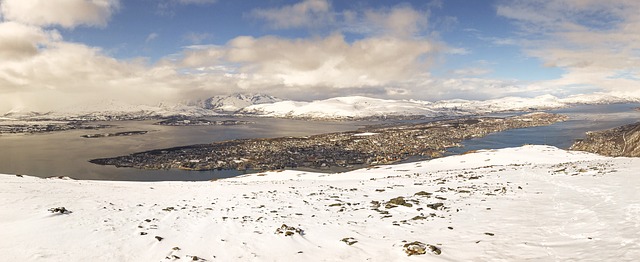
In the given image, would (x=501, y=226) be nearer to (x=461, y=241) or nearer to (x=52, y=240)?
(x=461, y=241)

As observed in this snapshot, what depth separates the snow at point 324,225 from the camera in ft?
38.9

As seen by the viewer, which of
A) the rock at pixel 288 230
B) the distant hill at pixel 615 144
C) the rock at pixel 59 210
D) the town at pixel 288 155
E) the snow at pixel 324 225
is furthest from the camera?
the town at pixel 288 155

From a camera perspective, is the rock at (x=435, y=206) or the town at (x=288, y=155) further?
the town at (x=288, y=155)

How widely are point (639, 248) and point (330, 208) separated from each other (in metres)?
13.8

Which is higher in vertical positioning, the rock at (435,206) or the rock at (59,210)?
the rock at (59,210)

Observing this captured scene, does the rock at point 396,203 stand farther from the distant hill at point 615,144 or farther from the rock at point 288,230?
the distant hill at point 615,144

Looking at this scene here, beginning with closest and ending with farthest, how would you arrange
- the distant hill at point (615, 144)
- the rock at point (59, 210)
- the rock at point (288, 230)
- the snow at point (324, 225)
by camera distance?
the snow at point (324, 225) < the rock at point (288, 230) < the rock at point (59, 210) < the distant hill at point (615, 144)

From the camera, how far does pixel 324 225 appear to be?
16453 mm

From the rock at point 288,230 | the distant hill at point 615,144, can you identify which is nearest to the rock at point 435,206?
the rock at point 288,230

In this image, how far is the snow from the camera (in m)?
11.8

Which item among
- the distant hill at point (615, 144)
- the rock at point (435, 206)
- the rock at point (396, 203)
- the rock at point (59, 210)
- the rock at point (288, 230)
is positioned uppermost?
the rock at point (59, 210)

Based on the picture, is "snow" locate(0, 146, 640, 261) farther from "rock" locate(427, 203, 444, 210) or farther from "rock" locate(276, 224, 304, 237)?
"rock" locate(427, 203, 444, 210)

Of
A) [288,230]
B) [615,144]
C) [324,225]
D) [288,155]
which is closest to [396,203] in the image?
[324,225]

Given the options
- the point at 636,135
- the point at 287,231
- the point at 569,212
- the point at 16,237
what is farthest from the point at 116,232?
the point at 636,135
